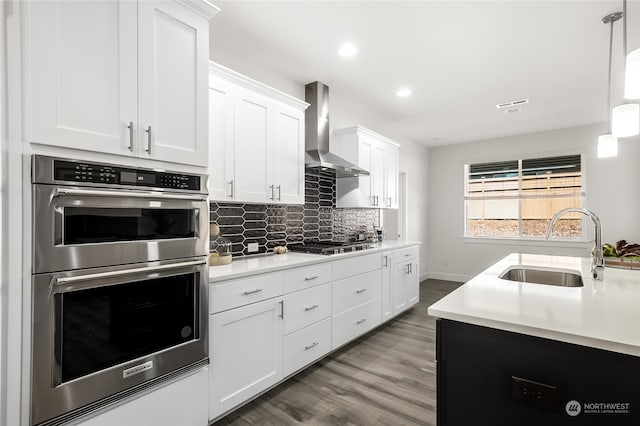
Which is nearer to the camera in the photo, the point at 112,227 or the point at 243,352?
the point at 112,227

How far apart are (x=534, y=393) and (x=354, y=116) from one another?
370 cm

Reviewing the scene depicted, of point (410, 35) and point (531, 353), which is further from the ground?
point (410, 35)

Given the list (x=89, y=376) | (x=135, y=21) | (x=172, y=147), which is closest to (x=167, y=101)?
(x=172, y=147)

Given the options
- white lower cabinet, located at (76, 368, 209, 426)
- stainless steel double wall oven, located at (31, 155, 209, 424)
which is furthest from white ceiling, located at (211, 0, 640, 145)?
white lower cabinet, located at (76, 368, 209, 426)

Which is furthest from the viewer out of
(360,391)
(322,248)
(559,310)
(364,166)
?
(364,166)

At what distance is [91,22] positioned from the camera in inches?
52.9

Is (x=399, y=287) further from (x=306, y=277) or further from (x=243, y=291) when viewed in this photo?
(x=243, y=291)

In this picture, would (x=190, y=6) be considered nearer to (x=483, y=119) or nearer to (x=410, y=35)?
(x=410, y=35)

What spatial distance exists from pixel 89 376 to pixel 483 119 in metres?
5.25

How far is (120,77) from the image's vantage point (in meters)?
1.43

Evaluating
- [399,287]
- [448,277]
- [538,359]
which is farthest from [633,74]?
[448,277]

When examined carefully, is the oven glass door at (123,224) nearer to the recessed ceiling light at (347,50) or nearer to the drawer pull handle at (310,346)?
the drawer pull handle at (310,346)

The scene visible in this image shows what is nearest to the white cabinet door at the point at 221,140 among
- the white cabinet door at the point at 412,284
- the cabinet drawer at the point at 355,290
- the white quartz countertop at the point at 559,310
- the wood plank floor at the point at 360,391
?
the cabinet drawer at the point at 355,290

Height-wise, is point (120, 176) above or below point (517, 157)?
below
